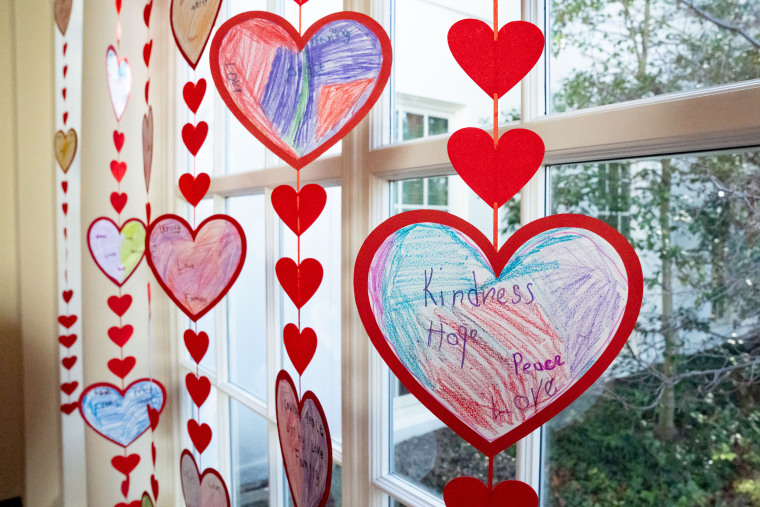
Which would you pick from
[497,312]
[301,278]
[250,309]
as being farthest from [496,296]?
[250,309]

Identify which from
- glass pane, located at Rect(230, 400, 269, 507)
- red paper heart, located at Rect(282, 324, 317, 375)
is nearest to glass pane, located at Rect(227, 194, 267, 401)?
glass pane, located at Rect(230, 400, 269, 507)

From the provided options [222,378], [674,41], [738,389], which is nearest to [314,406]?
[738,389]

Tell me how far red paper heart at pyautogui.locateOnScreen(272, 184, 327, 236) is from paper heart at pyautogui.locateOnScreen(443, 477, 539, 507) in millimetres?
415

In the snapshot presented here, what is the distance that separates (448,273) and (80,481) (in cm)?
220

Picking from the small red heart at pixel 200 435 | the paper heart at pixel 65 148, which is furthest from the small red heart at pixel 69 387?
the small red heart at pixel 200 435

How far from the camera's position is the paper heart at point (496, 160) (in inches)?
20.2

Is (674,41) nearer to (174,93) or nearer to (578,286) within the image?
(578,286)

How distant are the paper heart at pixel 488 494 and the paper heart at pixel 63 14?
1.97m

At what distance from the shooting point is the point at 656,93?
58 cm

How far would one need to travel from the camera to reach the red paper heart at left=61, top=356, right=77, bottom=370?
6.73 feet

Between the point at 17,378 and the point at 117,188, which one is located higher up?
the point at 117,188

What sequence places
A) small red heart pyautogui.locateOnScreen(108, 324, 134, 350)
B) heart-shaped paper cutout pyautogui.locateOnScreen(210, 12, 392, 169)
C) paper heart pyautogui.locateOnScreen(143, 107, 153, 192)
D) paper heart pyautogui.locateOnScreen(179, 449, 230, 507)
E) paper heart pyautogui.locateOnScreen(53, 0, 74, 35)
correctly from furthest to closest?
paper heart pyautogui.locateOnScreen(53, 0, 74, 35), small red heart pyautogui.locateOnScreen(108, 324, 134, 350), paper heart pyautogui.locateOnScreen(143, 107, 153, 192), paper heart pyautogui.locateOnScreen(179, 449, 230, 507), heart-shaped paper cutout pyautogui.locateOnScreen(210, 12, 392, 169)

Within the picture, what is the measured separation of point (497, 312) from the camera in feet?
1.73

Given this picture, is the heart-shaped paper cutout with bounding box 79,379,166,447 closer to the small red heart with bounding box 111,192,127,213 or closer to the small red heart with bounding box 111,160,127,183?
the small red heart with bounding box 111,192,127,213
